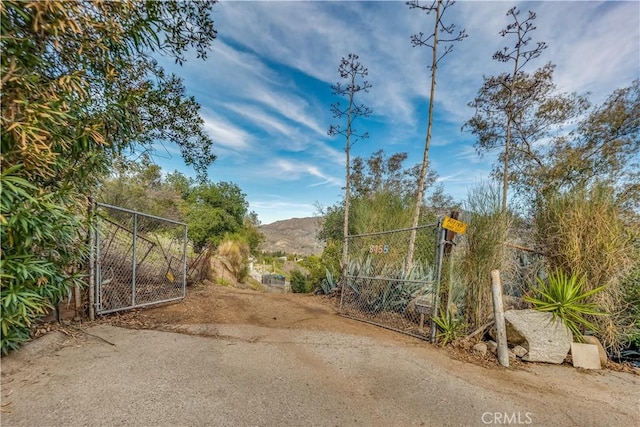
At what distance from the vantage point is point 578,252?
3766 mm

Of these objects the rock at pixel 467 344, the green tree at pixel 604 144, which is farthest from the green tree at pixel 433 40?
the green tree at pixel 604 144

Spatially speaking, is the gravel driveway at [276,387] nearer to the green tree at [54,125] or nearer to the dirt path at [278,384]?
the dirt path at [278,384]

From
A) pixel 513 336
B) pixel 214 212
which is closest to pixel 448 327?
pixel 513 336

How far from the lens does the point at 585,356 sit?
3361 millimetres

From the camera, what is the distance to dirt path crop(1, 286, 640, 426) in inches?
79.6

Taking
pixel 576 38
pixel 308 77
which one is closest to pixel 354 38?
pixel 308 77

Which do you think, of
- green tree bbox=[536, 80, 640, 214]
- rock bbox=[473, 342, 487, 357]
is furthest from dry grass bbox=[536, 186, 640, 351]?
green tree bbox=[536, 80, 640, 214]

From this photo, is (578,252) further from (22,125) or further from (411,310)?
(22,125)

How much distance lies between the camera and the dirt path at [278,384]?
2021 millimetres

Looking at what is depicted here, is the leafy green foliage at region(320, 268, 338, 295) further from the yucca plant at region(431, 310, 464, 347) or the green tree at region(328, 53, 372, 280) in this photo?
the yucca plant at region(431, 310, 464, 347)

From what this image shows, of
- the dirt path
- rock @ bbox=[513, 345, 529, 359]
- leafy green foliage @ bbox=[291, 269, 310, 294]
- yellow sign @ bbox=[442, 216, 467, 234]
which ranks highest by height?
yellow sign @ bbox=[442, 216, 467, 234]

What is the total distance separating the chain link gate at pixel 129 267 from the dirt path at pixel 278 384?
54 cm

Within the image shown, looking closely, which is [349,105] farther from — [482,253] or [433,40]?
[482,253]

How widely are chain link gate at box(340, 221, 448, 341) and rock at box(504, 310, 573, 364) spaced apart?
3.30ft
